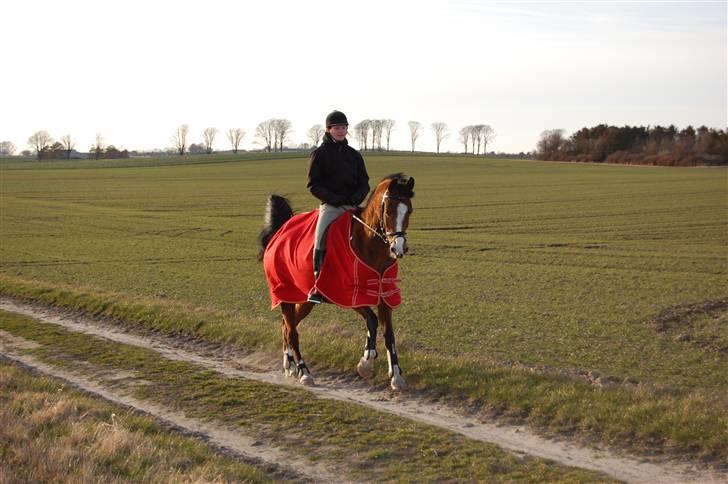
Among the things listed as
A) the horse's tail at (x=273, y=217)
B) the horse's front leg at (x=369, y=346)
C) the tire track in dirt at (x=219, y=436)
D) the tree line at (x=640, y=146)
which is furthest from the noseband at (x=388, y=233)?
the tree line at (x=640, y=146)

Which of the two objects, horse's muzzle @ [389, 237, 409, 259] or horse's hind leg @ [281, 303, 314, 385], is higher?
horse's muzzle @ [389, 237, 409, 259]

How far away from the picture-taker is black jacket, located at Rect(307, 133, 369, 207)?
9.60 metres

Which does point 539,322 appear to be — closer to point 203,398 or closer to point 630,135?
point 203,398

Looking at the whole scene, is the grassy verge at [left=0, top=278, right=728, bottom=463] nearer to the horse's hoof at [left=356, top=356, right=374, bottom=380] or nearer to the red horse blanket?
the horse's hoof at [left=356, top=356, right=374, bottom=380]

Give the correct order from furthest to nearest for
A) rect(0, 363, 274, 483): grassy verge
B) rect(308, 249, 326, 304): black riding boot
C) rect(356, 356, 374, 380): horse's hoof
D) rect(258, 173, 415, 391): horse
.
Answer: rect(356, 356, 374, 380): horse's hoof < rect(308, 249, 326, 304): black riding boot < rect(258, 173, 415, 391): horse < rect(0, 363, 274, 483): grassy verge

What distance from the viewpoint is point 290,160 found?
418ft

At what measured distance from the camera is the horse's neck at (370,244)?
9.10m

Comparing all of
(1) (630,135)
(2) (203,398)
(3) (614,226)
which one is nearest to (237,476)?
(2) (203,398)

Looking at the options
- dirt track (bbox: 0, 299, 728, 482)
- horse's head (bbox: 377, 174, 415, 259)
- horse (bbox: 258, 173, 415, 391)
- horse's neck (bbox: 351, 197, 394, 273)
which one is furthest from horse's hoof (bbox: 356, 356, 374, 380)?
horse's head (bbox: 377, 174, 415, 259)

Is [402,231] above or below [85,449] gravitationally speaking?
above

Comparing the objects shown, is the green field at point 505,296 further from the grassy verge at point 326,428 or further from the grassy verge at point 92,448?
the grassy verge at point 92,448

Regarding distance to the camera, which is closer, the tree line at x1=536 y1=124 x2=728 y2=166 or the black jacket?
the black jacket

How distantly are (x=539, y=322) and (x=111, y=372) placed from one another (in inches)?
333

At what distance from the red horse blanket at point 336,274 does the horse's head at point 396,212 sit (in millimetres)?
548
